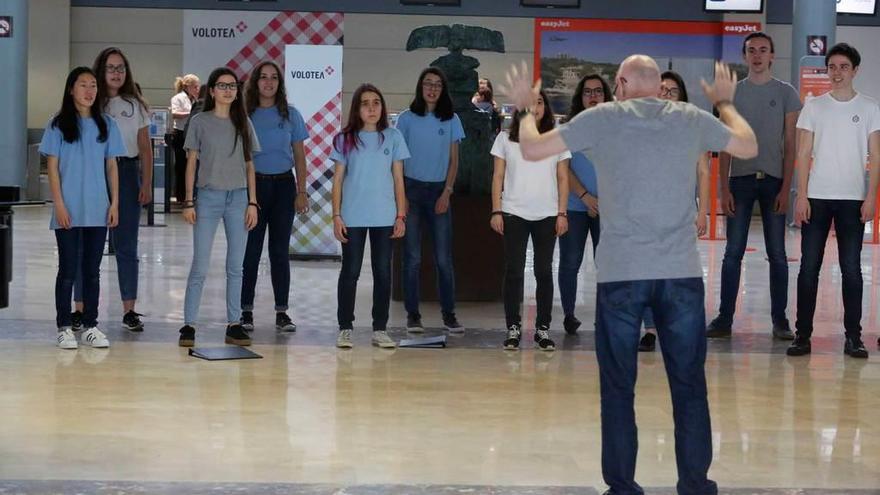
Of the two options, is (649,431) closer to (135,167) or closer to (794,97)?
(794,97)

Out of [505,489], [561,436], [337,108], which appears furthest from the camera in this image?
[337,108]

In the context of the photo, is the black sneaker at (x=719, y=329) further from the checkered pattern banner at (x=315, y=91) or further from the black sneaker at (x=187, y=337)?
the checkered pattern banner at (x=315, y=91)

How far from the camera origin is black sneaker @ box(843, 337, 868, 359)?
23.0ft

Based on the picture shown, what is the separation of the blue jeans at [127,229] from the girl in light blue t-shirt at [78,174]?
0.40 meters

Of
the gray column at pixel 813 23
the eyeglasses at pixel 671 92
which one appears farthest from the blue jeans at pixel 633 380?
the gray column at pixel 813 23

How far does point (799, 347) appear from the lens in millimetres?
7082

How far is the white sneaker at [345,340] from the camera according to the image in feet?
22.9

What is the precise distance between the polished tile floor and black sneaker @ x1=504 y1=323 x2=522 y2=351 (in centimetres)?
11

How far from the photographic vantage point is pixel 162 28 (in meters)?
19.3

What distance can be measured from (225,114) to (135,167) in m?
0.69

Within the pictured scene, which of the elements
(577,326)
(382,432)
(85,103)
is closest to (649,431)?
(382,432)

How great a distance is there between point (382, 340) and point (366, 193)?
2.49 ft

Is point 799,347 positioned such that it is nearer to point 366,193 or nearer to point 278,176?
point 366,193

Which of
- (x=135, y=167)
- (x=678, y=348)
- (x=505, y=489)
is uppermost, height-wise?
(x=135, y=167)
